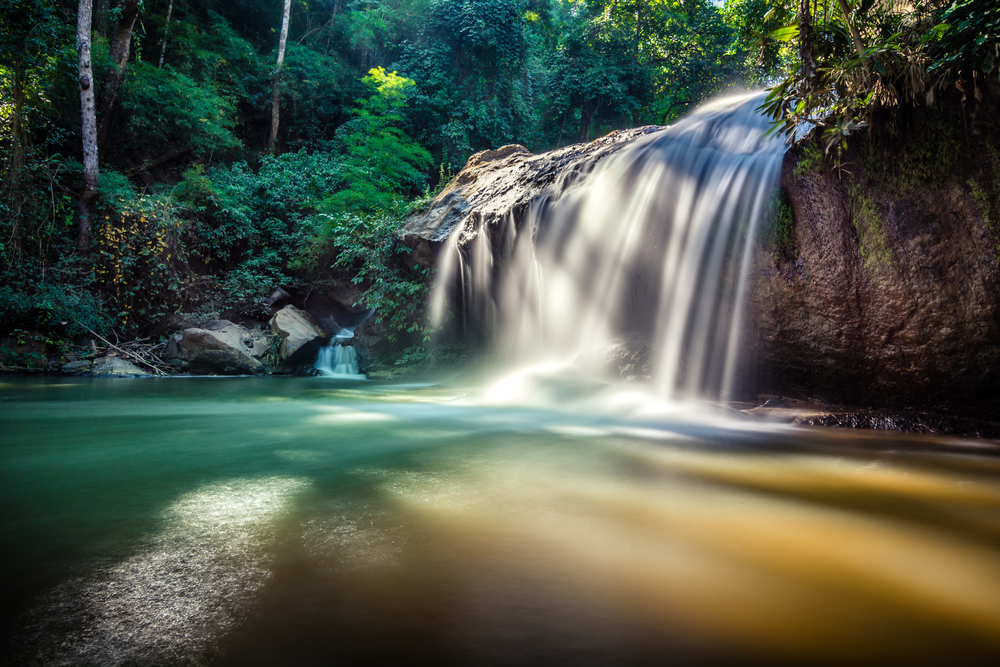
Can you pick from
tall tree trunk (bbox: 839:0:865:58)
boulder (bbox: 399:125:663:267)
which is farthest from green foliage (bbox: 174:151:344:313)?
tall tree trunk (bbox: 839:0:865:58)

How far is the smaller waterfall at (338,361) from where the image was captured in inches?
427

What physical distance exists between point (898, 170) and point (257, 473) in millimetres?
5587

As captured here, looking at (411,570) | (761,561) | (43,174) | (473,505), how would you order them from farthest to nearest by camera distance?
1. (43,174)
2. (473,505)
3. (761,561)
4. (411,570)

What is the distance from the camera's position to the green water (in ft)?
4.11

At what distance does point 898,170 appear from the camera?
4.55 meters

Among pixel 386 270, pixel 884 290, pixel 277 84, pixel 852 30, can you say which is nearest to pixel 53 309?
pixel 386 270

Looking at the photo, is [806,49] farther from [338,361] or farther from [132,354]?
[132,354]

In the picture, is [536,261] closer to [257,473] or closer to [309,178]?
[257,473]

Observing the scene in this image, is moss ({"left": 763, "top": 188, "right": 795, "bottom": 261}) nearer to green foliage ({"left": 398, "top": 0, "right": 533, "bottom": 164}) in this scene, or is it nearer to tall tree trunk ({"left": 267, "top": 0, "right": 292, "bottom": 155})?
green foliage ({"left": 398, "top": 0, "right": 533, "bottom": 164})

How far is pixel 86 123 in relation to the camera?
10539mm

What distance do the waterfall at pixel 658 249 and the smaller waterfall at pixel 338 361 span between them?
3.82 metres

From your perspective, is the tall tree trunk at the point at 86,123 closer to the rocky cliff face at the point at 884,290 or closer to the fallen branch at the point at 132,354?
the fallen branch at the point at 132,354

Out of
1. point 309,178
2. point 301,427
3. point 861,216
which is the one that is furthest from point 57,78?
point 861,216

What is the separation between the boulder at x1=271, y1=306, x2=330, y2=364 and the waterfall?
4.16 m
